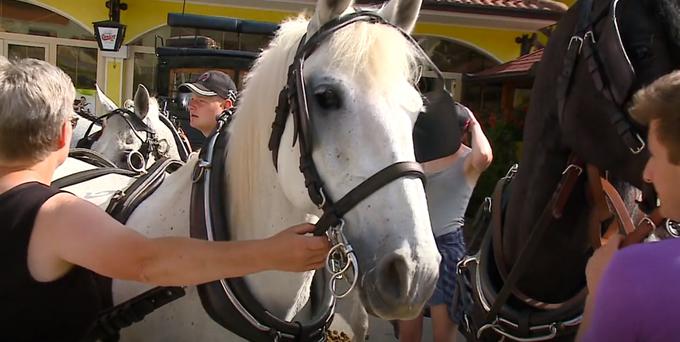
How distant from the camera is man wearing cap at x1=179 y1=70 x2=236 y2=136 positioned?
12.8 ft

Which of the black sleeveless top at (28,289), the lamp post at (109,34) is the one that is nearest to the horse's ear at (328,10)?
the black sleeveless top at (28,289)

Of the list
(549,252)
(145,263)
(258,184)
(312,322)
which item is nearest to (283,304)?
(312,322)

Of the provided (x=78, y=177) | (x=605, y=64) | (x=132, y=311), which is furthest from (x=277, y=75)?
(x=78, y=177)

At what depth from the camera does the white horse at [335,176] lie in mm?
1456

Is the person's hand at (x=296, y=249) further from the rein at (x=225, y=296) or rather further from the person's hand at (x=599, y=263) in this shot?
the person's hand at (x=599, y=263)

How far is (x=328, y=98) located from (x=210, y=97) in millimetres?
2524

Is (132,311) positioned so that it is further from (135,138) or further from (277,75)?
(135,138)

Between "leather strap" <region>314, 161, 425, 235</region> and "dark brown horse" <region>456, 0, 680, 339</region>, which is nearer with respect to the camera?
Result: "leather strap" <region>314, 161, 425, 235</region>

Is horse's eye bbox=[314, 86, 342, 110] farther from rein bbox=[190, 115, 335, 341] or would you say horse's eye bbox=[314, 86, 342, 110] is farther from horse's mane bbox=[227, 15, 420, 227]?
rein bbox=[190, 115, 335, 341]

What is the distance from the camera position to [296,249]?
4.94 ft

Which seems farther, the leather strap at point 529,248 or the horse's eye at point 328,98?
the leather strap at point 529,248

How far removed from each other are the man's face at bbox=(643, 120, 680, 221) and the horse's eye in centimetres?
69

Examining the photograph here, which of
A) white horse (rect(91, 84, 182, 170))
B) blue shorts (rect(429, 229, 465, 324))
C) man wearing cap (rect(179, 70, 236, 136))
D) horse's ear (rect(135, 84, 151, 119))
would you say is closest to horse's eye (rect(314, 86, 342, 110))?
blue shorts (rect(429, 229, 465, 324))

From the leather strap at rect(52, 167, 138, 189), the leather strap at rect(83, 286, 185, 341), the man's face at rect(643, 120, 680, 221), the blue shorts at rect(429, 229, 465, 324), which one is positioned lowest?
the blue shorts at rect(429, 229, 465, 324)
